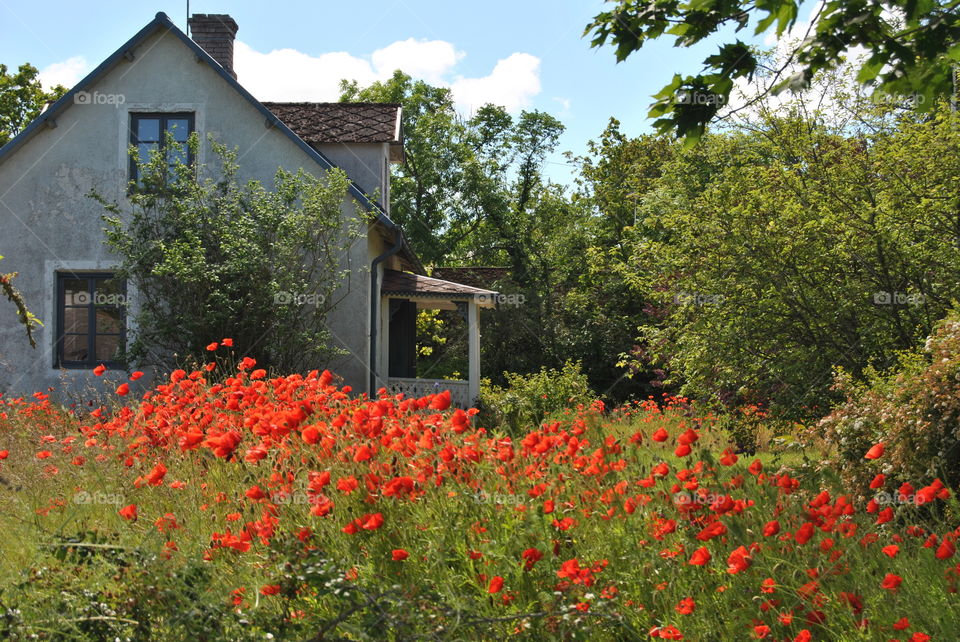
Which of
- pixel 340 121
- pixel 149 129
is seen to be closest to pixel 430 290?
pixel 340 121

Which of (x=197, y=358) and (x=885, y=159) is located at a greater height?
(x=885, y=159)

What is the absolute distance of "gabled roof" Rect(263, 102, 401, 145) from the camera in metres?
16.2

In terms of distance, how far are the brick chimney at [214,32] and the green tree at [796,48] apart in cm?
1370

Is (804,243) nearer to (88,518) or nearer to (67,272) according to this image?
(88,518)

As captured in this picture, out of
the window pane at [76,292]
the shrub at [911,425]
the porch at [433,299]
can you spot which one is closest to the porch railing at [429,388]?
the porch at [433,299]

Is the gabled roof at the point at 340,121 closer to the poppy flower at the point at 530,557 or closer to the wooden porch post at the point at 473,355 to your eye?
the wooden porch post at the point at 473,355

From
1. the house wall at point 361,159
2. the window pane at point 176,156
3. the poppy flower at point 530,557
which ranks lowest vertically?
the poppy flower at point 530,557

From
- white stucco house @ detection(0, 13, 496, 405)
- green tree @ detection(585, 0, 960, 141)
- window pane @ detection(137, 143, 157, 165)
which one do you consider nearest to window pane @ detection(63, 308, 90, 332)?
white stucco house @ detection(0, 13, 496, 405)

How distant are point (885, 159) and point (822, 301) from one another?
64.5 inches

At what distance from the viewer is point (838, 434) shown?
544 cm

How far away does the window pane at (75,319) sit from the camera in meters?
14.2

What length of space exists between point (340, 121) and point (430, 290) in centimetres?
387

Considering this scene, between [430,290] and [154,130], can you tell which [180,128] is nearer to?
[154,130]

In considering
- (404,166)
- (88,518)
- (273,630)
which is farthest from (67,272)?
(404,166)
